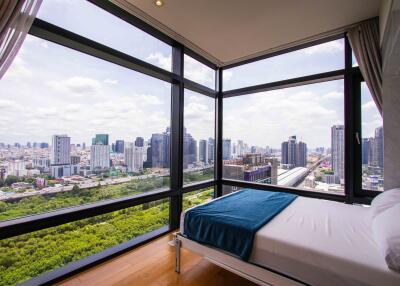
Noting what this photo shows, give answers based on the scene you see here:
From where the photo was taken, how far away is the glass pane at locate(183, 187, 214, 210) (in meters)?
3.26

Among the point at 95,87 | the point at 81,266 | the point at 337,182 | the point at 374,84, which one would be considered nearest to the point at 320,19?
the point at 374,84

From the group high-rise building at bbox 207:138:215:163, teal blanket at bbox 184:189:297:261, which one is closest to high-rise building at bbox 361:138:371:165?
teal blanket at bbox 184:189:297:261

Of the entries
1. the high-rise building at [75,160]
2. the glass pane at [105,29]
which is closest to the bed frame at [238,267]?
the high-rise building at [75,160]

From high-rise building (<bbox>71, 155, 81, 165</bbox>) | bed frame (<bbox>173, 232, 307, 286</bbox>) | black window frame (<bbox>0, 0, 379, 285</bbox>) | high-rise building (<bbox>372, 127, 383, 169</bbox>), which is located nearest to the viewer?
bed frame (<bbox>173, 232, 307, 286</bbox>)

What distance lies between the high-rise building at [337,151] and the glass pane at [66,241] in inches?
102

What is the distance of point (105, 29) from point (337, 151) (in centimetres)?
336

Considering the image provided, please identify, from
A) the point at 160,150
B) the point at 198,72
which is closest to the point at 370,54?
the point at 198,72

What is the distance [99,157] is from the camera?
7.36 ft

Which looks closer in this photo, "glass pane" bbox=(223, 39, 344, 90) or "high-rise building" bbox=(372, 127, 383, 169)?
"high-rise building" bbox=(372, 127, 383, 169)

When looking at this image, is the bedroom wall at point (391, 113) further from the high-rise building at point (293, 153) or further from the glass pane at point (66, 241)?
the glass pane at point (66, 241)

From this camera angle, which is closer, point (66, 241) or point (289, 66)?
point (66, 241)

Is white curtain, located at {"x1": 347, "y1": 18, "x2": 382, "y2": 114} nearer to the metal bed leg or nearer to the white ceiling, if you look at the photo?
the white ceiling

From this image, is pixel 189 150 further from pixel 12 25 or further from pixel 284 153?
pixel 12 25

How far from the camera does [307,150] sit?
307cm
